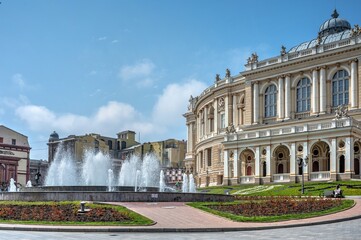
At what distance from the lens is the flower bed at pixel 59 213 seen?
26.5 m

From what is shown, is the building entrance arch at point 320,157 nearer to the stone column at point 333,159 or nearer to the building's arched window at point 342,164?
the building's arched window at point 342,164

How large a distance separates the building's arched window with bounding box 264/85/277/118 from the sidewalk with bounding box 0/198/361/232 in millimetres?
48826

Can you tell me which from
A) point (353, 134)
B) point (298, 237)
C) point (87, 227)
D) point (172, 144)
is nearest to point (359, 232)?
point (298, 237)

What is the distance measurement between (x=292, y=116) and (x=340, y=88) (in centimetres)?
841

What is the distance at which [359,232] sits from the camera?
22047mm

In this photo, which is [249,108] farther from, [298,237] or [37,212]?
[298,237]

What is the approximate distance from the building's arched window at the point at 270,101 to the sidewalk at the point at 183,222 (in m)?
48.8

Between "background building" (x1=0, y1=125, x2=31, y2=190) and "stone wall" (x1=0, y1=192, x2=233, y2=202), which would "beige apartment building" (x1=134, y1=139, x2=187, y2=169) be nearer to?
"background building" (x1=0, y1=125, x2=31, y2=190)

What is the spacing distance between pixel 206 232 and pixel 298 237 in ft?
15.2

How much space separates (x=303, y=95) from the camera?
252ft

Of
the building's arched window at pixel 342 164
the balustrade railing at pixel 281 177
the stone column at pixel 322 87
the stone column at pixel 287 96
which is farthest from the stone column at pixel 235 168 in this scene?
the building's arched window at pixel 342 164

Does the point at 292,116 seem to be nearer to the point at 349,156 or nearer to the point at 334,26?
the point at 349,156

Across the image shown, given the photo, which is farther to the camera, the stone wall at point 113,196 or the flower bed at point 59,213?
the stone wall at point 113,196

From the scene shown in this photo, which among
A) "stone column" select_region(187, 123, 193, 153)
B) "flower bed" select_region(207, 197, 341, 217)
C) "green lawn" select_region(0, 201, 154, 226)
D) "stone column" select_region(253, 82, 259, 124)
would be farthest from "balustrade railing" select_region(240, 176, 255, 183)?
"stone column" select_region(187, 123, 193, 153)
